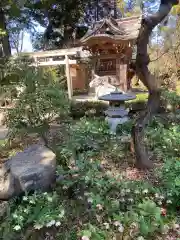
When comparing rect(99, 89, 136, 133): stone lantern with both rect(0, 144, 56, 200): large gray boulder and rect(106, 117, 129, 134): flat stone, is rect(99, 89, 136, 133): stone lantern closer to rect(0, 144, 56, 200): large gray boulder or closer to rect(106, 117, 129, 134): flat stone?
rect(106, 117, 129, 134): flat stone

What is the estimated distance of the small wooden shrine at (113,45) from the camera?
1046cm

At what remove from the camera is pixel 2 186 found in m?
2.86

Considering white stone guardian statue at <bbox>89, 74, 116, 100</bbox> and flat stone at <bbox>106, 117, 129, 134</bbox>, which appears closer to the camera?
flat stone at <bbox>106, 117, 129, 134</bbox>

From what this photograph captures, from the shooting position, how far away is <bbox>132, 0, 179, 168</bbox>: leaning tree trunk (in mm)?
2760

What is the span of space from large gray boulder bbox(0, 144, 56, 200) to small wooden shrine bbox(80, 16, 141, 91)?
27.6 feet

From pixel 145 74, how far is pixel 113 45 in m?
8.31

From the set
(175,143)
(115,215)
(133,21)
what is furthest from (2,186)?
(133,21)

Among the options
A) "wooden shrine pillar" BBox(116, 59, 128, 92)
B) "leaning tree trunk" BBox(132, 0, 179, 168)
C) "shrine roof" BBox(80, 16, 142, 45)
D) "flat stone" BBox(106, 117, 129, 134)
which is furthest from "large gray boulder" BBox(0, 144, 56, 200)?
"wooden shrine pillar" BBox(116, 59, 128, 92)

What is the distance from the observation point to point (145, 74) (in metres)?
2.97

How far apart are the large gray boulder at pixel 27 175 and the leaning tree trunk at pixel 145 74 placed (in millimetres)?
1161

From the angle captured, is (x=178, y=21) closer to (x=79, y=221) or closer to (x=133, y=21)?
(x=133, y=21)

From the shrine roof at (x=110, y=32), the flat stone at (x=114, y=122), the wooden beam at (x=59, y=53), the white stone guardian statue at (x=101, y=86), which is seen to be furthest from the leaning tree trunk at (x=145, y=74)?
the shrine roof at (x=110, y=32)

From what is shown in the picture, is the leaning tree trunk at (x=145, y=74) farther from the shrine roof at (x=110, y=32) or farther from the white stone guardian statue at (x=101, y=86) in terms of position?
the shrine roof at (x=110, y=32)

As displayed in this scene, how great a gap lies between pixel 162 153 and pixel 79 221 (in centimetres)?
181
